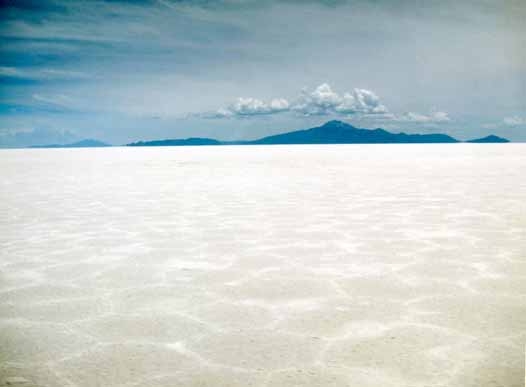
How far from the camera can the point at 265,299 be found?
8.02 ft

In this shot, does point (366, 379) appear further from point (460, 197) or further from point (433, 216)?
point (460, 197)

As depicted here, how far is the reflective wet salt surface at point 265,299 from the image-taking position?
5.52 feet

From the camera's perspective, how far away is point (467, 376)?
1598 millimetres

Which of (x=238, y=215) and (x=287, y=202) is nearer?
(x=238, y=215)

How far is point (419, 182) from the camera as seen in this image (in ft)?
29.0

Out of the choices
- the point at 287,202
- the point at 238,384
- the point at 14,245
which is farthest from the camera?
the point at 287,202

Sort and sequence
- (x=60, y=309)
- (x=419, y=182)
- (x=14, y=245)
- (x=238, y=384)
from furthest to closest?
(x=419, y=182), (x=14, y=245), (x=60, y=309), (x=238, y=384)

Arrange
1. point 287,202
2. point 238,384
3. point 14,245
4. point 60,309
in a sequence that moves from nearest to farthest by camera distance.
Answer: point 238,384 < point 60,309 < point 14,245 < point 287,202

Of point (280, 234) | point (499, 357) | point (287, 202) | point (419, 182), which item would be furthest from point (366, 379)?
point (419, 182)

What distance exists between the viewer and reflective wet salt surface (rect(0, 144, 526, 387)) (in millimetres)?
1684

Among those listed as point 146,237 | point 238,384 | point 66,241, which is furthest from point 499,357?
point 66,241

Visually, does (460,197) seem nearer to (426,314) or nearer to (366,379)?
(426,314)

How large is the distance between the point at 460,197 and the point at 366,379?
552 centimetres

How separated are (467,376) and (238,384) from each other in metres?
0.81
